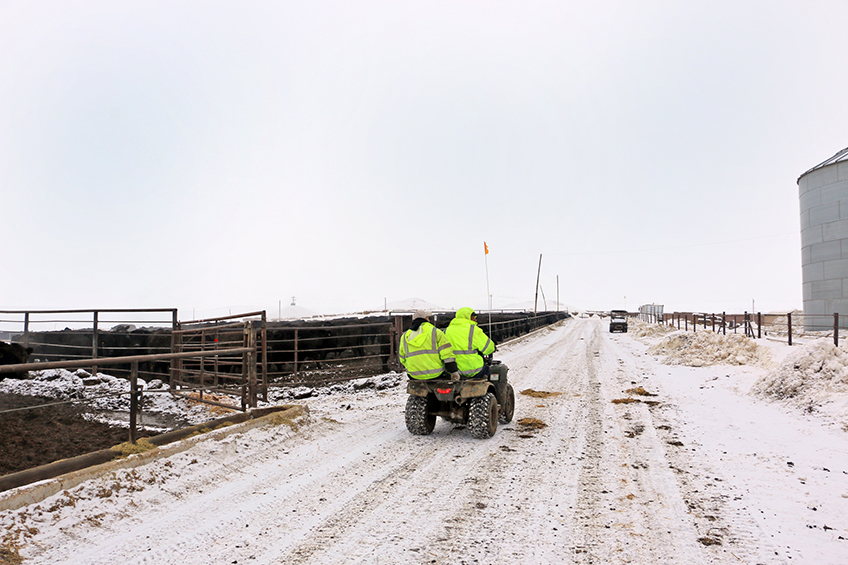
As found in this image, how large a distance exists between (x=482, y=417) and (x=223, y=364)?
5518 millimetres

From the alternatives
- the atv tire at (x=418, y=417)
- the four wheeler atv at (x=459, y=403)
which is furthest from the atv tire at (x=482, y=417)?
the atv tire at (x=418, y=417)

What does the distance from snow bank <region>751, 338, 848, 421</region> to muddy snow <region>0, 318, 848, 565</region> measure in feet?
0.18

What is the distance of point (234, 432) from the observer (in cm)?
565

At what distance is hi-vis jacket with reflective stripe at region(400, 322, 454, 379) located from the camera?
6172mm

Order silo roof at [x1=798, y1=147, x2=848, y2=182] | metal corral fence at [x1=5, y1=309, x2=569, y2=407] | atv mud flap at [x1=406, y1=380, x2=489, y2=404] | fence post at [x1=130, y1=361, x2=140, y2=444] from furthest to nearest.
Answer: silo roof at [x1=798, y1=147, x2=848, y2=182] → metal corral fence at [x1=5, y1=309, x2=569, y2=407] → atv mud flap at [x1=406, y1=380, x2=489, y2=404] → fence post at [x1=130, y1=361, x2=140, y2=444]

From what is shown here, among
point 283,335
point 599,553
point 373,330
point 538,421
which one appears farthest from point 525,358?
point 599,553

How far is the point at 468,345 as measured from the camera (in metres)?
6.12

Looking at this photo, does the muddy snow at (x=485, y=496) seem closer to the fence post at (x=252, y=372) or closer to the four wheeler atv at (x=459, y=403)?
the four wheeler atv at (x=459, y=403)

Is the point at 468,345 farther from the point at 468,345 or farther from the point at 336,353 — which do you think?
the point at 336,353

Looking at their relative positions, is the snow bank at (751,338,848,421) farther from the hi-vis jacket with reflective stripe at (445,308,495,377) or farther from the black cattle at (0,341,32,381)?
the black cattle at (0,341,32,381)

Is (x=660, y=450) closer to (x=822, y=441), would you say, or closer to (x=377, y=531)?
(x=822, y=441)

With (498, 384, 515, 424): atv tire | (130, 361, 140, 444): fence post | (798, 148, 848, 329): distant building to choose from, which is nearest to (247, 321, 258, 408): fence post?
(130, 361, 140, 444): fence post

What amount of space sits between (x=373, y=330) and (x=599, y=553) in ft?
41.8

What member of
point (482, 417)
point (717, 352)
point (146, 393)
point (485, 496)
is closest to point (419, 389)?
point (482, 417)
